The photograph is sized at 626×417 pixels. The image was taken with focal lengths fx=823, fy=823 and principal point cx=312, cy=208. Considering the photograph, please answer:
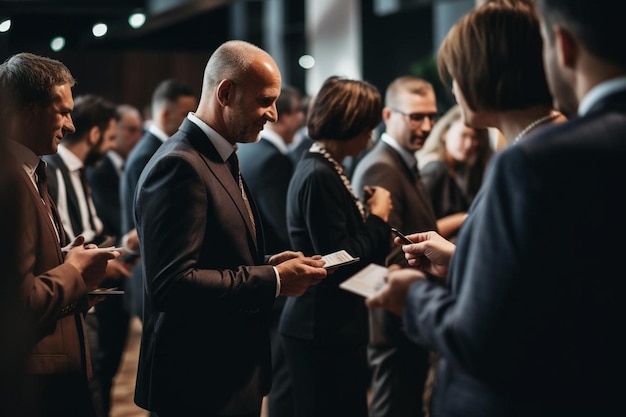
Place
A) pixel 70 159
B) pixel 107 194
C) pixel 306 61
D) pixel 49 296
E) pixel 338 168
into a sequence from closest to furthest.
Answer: pixel 49 296
pixel 338 168
pixel 70 159
pixel 107 194
pixel 306 61

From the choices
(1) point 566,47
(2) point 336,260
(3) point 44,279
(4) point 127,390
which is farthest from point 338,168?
(4) point 127,390

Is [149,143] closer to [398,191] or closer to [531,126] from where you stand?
[398,191]

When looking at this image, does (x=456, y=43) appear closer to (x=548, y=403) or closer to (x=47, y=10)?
(x=548, y=403)

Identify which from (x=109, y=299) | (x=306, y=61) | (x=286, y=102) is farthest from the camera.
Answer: (x=306, y=61)

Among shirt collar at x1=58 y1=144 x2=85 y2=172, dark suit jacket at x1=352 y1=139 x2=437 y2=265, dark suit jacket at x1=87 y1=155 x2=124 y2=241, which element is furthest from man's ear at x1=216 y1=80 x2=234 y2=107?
dark suit jacket at x1=87 y1=155 x2=124 y2=241

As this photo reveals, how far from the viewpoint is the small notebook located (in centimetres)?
161

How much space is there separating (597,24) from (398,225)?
2.11 m

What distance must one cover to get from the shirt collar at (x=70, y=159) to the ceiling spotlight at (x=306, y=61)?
687 cm

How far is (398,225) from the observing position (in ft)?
11.2

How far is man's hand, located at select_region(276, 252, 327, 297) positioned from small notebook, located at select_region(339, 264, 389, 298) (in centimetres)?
59

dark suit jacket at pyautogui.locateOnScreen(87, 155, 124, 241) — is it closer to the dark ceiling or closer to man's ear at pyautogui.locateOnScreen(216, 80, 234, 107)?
man's ear at pyautogui.locateOnScreen(216, 80, 234, 107)

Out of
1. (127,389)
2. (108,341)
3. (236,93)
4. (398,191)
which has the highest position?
(236,93)

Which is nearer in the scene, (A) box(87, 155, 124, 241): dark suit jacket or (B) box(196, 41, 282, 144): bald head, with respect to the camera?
(B) box(196, 41, 282, 144): bald head

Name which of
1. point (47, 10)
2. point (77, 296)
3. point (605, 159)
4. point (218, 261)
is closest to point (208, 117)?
point (218, 261)
